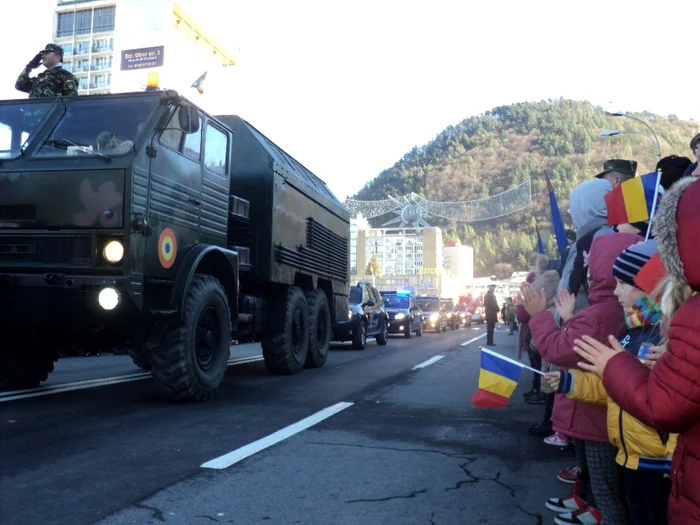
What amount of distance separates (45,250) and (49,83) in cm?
240

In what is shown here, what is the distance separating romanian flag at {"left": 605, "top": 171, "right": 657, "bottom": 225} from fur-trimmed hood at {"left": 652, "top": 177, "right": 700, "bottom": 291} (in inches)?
75.7

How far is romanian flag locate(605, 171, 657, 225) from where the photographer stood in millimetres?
3783

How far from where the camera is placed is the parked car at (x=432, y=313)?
32594 millimetres

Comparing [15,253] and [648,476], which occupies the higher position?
[15,253]

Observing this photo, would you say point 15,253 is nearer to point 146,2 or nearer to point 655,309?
point 655,309

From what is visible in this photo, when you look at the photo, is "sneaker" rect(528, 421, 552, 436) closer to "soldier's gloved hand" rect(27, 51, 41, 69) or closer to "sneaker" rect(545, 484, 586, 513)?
"sneaker" rect(545, 484, 586, 513)

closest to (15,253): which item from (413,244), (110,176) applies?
(110,176)

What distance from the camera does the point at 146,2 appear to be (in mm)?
75875

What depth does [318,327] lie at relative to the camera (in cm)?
1199

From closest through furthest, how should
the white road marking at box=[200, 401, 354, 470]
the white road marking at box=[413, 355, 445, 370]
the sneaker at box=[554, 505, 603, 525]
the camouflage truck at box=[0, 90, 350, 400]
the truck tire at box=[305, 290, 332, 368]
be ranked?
the sneaker at box=[554, 505, 603, 525] → the white road marking at box=[200, 401, 354, 470] → the camouflage truck at box=[0, 90, 350, 400] → the truck tire at box=[305, 290, 332, 368] → the white road marking at box=[413, 355, 445, 370]

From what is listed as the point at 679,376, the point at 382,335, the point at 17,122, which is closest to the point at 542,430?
the point at 679,376

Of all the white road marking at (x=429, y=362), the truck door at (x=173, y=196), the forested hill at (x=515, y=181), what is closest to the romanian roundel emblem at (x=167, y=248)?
the truck door at (x=173, y=196)

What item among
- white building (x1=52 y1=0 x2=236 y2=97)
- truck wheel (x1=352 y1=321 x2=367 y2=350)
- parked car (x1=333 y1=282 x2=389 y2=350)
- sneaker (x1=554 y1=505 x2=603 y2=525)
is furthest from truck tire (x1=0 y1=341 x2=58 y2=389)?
white building (x1=52 y1=0 x2=236 y2=97)

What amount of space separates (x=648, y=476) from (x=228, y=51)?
9588 cm
